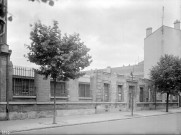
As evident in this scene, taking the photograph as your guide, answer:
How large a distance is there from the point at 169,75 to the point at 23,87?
16535 millimetres

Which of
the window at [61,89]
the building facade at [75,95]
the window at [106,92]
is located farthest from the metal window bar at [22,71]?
the window at [106,92]

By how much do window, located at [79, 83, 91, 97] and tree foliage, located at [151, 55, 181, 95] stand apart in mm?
8520

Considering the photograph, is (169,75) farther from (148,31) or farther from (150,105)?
(148,31)

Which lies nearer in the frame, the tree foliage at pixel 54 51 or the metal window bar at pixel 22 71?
the tree foliage at pixel 54 51

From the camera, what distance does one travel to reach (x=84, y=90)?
2573 cm

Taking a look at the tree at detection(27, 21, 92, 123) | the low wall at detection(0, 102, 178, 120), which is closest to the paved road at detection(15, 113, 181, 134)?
the tree at detection(27, 21, 92, 123)

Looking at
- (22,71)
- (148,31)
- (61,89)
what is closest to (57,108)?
(61,89)

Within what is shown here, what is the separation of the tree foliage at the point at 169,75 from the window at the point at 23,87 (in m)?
15.2

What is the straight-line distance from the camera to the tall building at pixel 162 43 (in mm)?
44688

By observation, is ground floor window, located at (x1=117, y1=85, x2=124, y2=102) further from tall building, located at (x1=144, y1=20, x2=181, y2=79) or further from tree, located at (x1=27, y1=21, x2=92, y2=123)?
tall building, located at (x1=144, y1=20, x2=181, y2=79)

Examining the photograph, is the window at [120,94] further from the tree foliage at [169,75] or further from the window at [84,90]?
the window at [84,90]

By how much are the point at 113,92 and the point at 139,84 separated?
5.92 metres

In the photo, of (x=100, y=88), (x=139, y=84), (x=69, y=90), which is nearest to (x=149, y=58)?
(x=139, y=84)

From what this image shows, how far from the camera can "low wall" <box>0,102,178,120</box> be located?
18.6m
